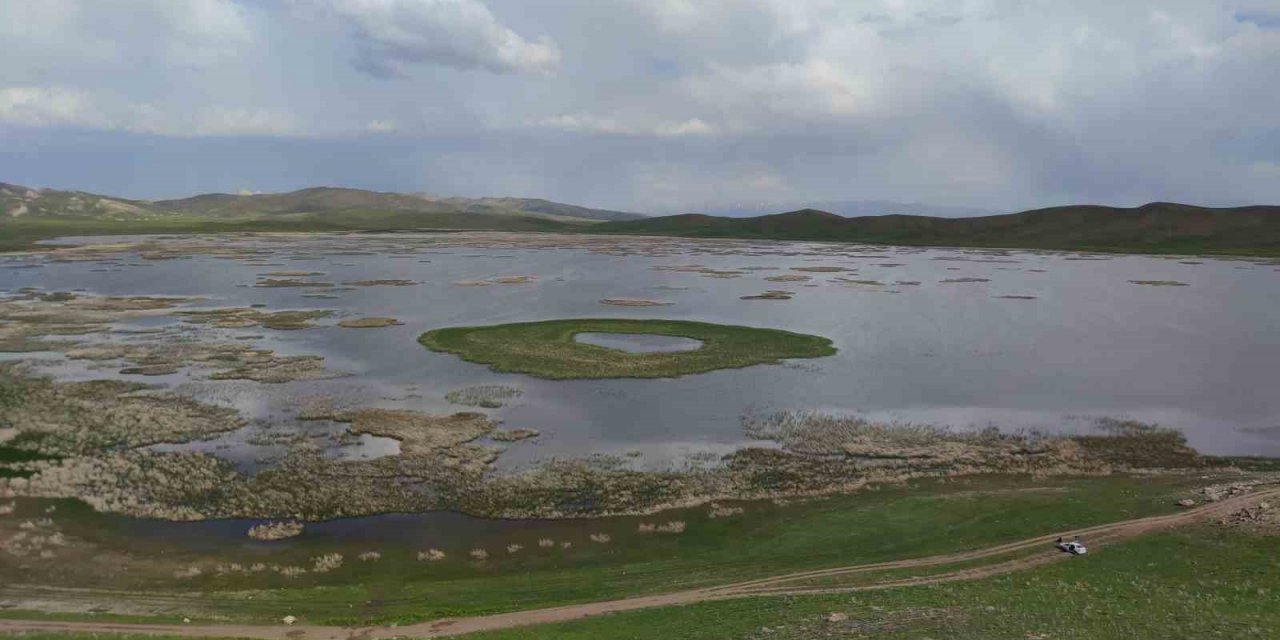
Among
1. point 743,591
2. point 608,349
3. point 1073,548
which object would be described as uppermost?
point 608,349

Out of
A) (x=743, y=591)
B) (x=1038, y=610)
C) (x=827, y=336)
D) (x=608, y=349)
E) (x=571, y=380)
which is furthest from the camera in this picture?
(x=827, y=336)

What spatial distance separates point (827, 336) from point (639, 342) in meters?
17.9

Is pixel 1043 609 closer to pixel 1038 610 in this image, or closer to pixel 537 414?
pixel 1038 610

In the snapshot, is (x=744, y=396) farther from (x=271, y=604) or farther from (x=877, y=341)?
(x=271, y=604)

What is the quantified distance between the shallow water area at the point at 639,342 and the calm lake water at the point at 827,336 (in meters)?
0.86

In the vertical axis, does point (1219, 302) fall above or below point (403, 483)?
above

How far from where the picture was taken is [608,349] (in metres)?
59.2

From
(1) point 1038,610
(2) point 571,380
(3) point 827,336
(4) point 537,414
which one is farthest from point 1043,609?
(3) point 827,336

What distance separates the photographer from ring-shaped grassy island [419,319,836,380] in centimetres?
5329

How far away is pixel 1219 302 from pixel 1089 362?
159 ft

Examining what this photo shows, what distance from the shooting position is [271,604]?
22.4 m

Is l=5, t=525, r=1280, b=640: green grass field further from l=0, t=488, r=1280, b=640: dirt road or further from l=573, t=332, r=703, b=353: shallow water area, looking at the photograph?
l=573, t=332, r=703, b=353: shallow water area

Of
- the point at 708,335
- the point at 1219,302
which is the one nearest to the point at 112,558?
the point at 708,335

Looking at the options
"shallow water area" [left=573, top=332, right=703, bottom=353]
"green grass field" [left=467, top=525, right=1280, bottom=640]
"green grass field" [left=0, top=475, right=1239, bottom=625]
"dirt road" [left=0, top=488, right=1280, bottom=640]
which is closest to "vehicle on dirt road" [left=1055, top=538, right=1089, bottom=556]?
"dirt road" [left=0, top=488, right=1280, bottom=640]
